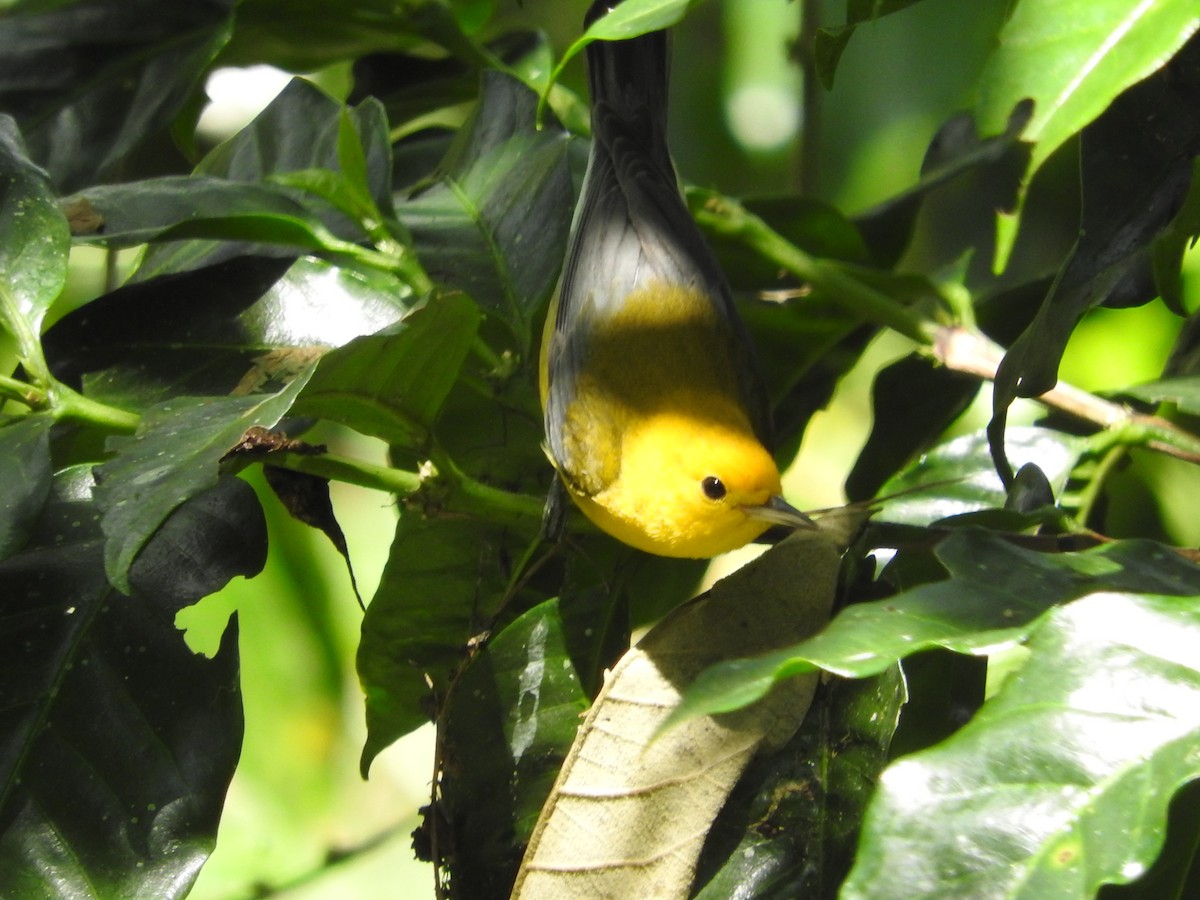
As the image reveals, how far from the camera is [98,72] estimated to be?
1757 millimetres

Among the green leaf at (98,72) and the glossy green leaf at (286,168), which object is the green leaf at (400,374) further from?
the green leaf at (98,72)

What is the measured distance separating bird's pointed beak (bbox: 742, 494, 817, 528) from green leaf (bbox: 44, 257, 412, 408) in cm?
53

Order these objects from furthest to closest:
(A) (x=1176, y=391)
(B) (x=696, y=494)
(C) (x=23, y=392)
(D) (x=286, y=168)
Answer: (D) (x=286, y=168), (B) (x=696, y=494), (A) (x=1176, y=391), (C) (x=23, y=392)

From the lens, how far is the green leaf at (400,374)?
1077 millimetres

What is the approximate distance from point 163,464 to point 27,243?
1.42 feet

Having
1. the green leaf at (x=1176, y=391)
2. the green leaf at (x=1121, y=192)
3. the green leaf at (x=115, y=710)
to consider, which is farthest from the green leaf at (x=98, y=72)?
the green leaf at (x=1176, y=391)

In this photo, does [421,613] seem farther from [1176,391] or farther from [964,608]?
[1176,391]

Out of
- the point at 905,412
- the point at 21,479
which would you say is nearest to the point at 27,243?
the point at 21,479

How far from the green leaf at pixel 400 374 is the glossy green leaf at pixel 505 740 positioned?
28 cm

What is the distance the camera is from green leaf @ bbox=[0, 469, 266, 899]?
1118mm

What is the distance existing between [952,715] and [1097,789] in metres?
0.45

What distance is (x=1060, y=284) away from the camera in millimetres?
1062

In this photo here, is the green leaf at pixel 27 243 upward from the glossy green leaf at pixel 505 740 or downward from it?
upward

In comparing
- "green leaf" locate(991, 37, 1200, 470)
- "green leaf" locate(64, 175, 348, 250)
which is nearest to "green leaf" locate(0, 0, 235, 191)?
"green leaf" locate(64, 175, 348, 250)
